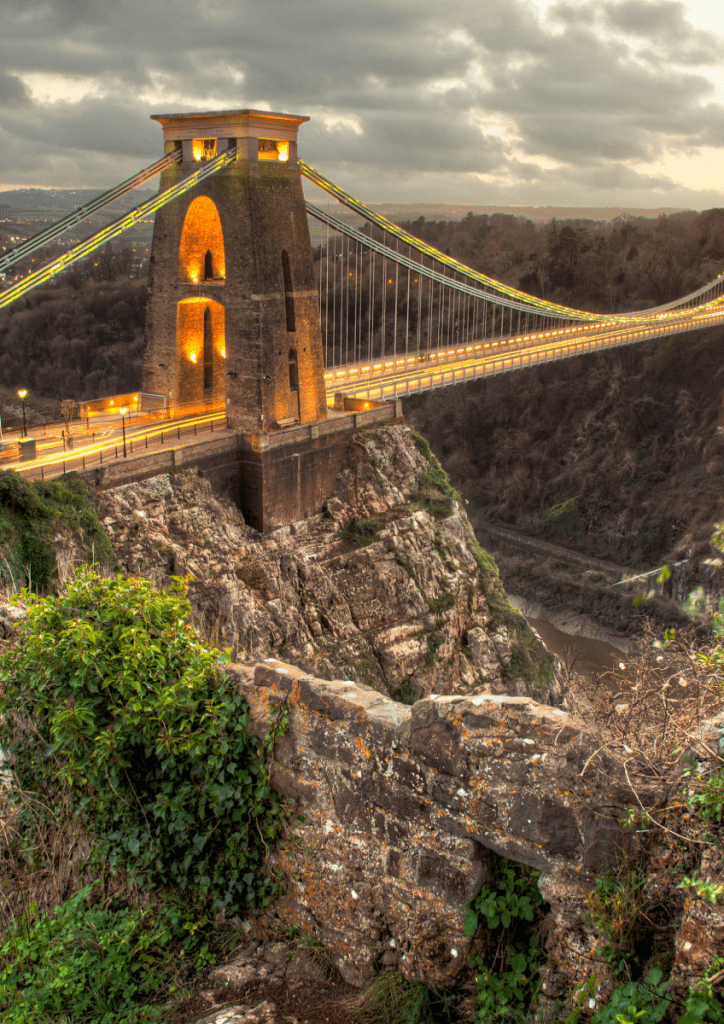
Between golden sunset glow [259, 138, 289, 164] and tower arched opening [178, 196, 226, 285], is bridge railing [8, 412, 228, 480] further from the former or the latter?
golden sunset glow [259, 138, 289, 164]

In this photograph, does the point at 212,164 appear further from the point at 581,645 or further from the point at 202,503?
the point at 581,645

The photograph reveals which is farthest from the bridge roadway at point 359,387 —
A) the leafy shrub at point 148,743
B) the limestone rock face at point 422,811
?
the limestone rock face at point 422,811

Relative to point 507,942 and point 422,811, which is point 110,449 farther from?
point 507,942

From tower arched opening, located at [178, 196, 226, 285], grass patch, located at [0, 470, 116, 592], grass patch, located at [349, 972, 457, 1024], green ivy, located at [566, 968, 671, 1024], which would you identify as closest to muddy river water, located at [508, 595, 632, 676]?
tower arched opening, located at [178, 196, 226, 285]

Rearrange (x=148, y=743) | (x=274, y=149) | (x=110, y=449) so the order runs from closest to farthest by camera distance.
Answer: (x=148, y=743) < (x=110, y=449) < (x=274, y=149)

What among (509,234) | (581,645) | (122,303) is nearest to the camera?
(581,645)

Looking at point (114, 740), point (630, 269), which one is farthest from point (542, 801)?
point (630, 269)

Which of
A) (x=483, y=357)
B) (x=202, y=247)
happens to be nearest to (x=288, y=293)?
(x=202, y=247)
